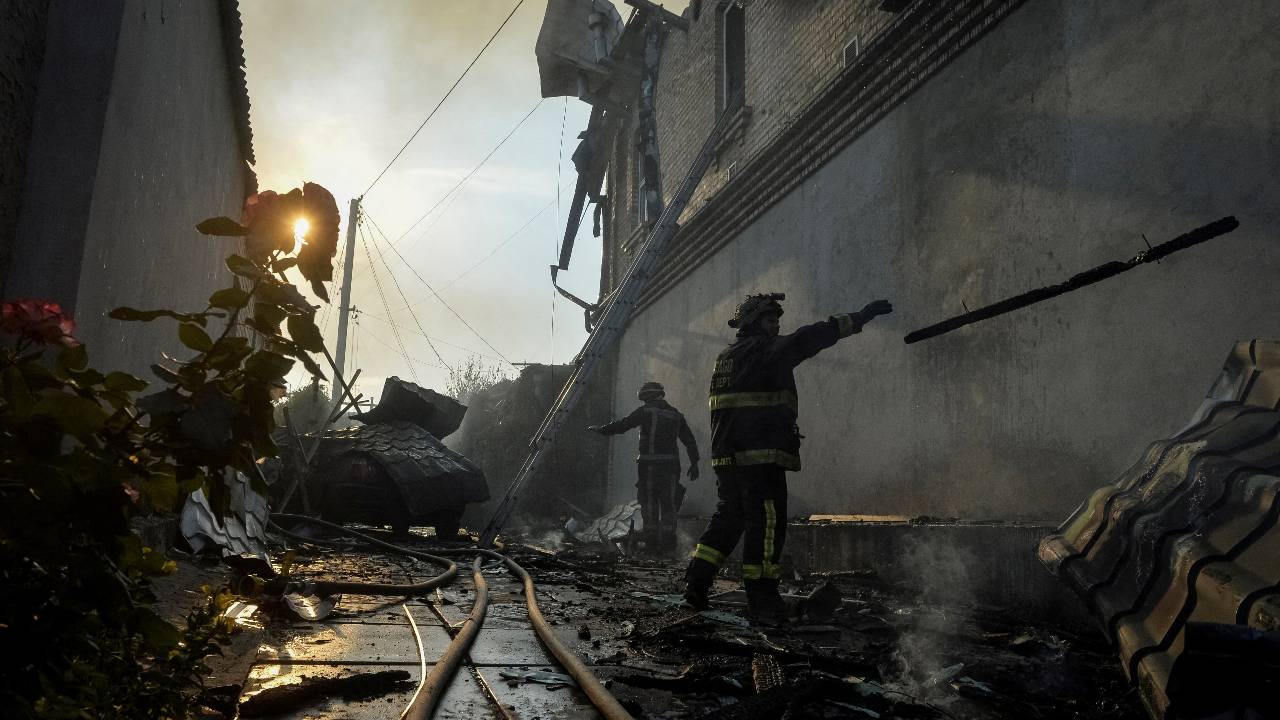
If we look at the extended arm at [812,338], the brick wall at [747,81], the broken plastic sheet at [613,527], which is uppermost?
the brick wall at [747,81]

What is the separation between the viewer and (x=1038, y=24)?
16.3 ft

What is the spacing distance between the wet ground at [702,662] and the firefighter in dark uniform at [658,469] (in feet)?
13.3

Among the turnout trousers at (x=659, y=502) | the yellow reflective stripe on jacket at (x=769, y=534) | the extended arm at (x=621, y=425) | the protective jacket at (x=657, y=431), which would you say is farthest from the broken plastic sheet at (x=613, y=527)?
the yellow reflective stripe on jacket at (x=769, y=534)

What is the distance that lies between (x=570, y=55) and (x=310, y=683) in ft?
45.2

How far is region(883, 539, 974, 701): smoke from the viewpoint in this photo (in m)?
2.73

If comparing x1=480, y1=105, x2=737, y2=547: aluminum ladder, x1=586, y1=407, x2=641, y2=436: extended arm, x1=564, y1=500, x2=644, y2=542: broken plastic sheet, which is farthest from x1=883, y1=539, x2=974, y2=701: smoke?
x1=564, y1=500, x2=644, y2=542: broken plastic sheet

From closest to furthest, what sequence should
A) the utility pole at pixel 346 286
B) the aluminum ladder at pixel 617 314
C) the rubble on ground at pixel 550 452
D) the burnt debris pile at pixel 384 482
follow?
the burnt debris pile at pixel 384 482 < the aluminum ladder at pixel 617 314 < the rubble on ground at pixel 550 452 < the utility pole at pixel 346 286

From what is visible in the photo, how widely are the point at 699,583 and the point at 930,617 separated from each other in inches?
50.0

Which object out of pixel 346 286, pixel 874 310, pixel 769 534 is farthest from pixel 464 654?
pixel 346 286

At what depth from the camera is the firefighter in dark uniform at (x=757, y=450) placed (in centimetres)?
441

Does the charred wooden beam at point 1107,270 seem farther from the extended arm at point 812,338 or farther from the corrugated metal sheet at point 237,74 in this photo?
the corrugated metal sheet at point 237,74

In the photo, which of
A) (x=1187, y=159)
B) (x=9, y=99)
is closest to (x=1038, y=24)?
(x=1187, y=159)

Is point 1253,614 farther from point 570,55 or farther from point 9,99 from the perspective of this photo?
point 570,55

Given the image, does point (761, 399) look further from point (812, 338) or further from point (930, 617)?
point (930, 617)
